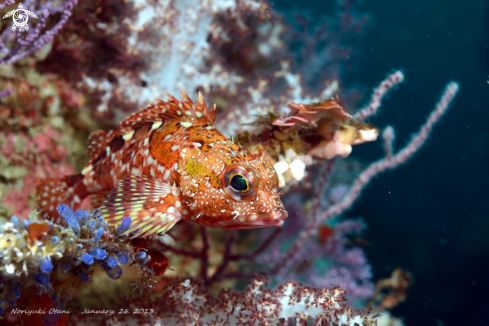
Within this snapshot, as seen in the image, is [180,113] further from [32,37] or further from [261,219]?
[32,37]

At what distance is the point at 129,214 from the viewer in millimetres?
2568

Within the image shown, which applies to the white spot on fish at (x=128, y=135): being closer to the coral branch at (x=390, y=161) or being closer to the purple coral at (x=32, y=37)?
the purple coral at (x=32, y=37)

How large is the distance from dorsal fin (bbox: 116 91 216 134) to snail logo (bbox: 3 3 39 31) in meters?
1.84

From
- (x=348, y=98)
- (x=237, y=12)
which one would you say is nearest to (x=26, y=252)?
(x=237, y=12)

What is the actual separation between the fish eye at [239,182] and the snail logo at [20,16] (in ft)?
10.6

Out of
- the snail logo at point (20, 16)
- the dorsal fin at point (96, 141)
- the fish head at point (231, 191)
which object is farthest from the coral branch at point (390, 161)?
the snail logo at point (20, 16)

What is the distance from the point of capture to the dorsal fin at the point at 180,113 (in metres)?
3.24

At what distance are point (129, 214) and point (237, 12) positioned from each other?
3870mm

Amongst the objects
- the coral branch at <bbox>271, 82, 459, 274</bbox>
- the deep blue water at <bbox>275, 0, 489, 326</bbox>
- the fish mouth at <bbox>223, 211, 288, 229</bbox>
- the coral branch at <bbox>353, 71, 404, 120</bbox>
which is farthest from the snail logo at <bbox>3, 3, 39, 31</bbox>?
the deep blue water at <bbox>275, 0, 489, 326</bbox>

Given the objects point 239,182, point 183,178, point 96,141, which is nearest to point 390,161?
point 239,182

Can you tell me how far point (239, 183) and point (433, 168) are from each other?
9716 mm

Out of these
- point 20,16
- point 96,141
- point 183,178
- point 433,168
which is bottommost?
point 183,178

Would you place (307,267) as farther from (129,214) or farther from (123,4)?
(123,4)

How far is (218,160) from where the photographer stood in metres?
2.76
